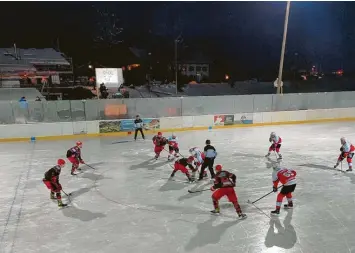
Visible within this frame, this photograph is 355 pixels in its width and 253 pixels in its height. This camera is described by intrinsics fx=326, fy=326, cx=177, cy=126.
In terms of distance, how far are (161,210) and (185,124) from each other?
10.7m

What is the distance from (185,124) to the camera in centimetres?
1786

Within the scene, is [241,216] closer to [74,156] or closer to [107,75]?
[74,156]

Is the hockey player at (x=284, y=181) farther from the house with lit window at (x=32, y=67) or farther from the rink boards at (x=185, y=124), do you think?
the house with lit window at (x=32, y=67)

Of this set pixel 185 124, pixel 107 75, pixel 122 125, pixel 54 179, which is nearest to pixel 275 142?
pixel 185 124

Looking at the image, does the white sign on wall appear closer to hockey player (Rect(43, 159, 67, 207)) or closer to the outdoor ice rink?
the outdoor ice rink

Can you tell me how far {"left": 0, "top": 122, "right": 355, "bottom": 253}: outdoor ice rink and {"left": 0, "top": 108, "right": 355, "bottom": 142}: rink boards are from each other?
329 centimetres

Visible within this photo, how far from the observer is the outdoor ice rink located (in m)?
5.94

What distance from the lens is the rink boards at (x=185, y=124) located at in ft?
51.4

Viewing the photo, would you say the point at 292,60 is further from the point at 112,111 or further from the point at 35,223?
the point at 35,223

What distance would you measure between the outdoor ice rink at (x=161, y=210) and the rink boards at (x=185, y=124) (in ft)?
10.8

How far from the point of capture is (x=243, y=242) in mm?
5938

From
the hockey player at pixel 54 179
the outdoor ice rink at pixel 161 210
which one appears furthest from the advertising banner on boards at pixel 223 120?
the hockey player at pixel 54 179

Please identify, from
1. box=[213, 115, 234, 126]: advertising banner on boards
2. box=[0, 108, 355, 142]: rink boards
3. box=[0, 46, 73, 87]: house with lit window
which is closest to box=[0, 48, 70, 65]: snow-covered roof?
box=[0, 46, 73, 87]: house with lit window

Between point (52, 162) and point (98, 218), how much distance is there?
5557 millimetres
